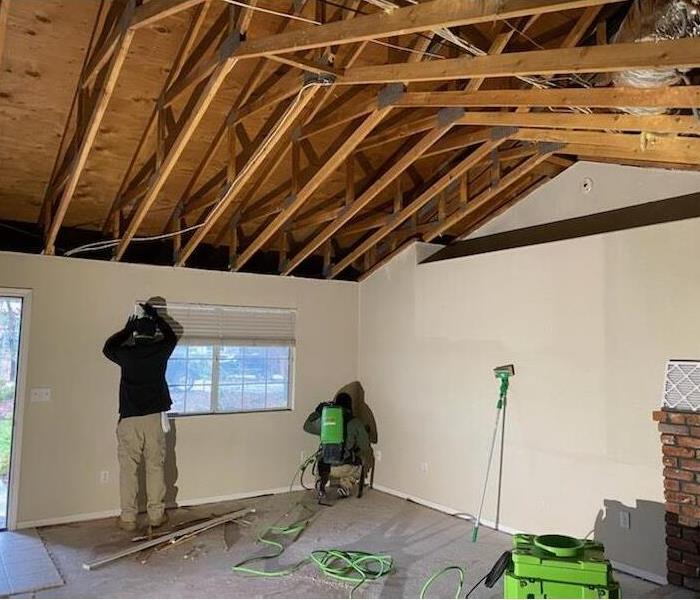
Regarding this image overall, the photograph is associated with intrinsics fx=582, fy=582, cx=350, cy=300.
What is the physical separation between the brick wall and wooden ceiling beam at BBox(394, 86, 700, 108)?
6.75ft

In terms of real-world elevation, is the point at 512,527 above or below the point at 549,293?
below

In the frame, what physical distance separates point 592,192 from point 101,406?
4.99 m

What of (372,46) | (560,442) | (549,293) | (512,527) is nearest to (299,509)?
(512,527)

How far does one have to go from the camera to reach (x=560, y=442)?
4844 mm

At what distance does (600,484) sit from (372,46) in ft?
12.1

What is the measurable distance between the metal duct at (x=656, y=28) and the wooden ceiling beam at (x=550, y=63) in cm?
17

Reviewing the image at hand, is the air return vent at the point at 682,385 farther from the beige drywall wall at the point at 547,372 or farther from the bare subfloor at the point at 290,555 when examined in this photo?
the bare subfloor at the point at 290,555

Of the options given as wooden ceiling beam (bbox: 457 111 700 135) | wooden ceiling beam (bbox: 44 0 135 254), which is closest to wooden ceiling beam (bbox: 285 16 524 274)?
wooden ceiling beam (bbox: 457 111 700 135)

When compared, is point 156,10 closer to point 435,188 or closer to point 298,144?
point 298,144

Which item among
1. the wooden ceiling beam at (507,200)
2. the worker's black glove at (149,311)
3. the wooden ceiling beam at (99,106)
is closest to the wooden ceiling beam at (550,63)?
the wooden ceiling beam at (99,106)

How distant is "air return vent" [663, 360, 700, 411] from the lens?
3906mm

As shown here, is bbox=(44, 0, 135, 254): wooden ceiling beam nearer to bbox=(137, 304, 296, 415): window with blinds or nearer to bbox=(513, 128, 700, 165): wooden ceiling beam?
bbox=(137, 304, 296, 415): window with blinds

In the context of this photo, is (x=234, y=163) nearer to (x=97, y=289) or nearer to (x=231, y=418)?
(x=97, y=289)

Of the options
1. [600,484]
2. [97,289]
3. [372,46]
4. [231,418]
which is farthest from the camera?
[231,418]
